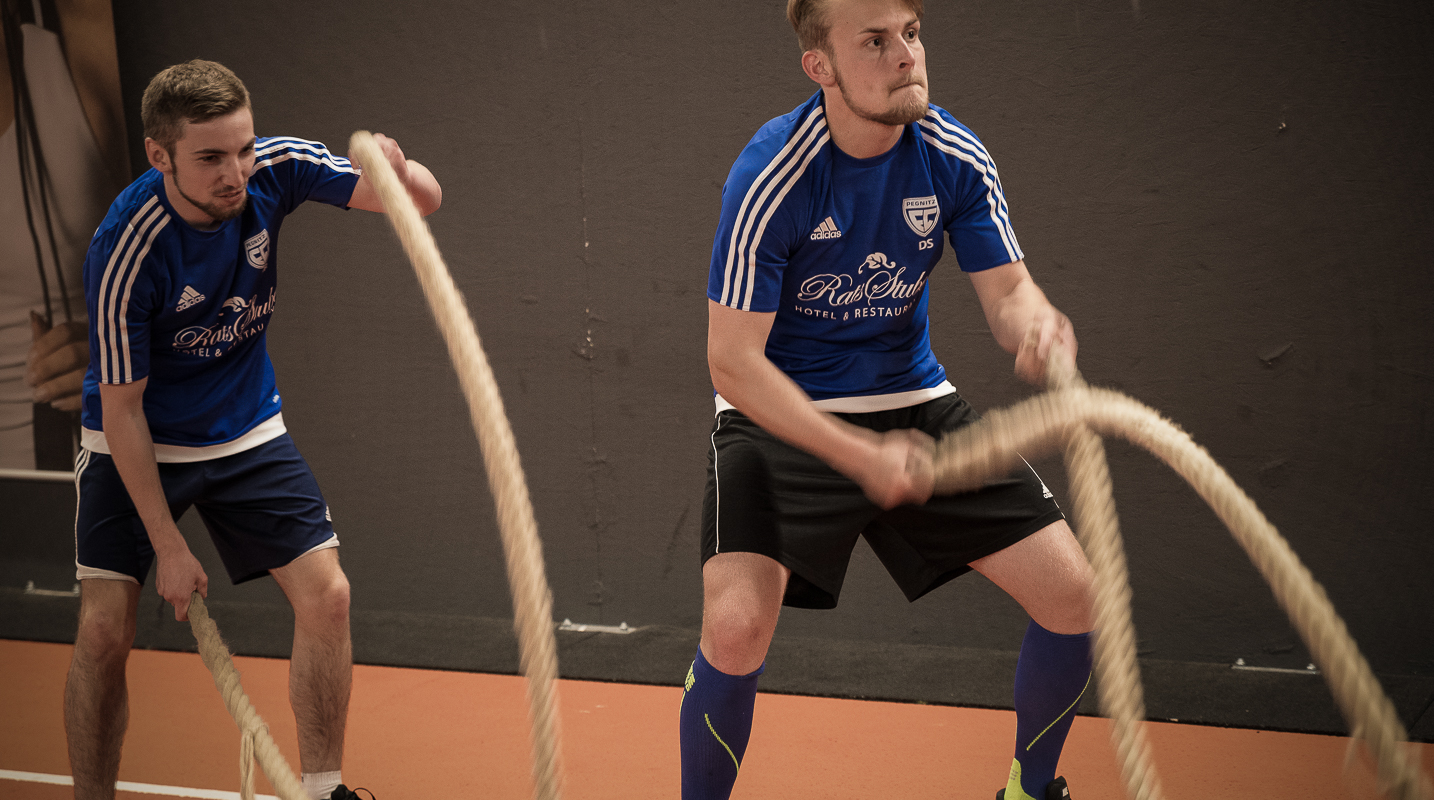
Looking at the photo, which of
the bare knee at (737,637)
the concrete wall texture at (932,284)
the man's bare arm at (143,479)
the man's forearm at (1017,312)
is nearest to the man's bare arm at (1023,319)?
the man's forearm at (1017,312)

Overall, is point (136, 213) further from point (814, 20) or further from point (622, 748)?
point (622, 748)

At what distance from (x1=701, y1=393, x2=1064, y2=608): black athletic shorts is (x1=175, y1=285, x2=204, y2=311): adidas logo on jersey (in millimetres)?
1200

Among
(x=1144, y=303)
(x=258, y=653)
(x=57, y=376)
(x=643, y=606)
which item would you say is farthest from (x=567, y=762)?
(x=57, y=376)

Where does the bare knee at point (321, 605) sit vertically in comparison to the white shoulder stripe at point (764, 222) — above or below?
below

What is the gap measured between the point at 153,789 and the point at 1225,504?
2.77 m

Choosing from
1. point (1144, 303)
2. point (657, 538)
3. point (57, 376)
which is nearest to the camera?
point (1144, 303)

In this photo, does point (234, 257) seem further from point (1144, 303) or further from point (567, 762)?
point (1144, 303)

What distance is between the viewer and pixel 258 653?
393cm

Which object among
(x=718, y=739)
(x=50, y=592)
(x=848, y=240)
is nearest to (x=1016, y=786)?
(x=718, y=739)

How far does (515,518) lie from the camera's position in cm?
160

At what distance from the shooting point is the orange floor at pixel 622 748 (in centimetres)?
275

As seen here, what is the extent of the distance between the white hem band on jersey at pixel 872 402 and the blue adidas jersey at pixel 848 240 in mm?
13

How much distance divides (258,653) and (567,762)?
1.59m

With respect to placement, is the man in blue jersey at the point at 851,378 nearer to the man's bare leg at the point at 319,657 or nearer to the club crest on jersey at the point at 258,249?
the man's bare leg at the point at 319,657
